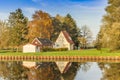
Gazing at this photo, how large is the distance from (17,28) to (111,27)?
44590 mm

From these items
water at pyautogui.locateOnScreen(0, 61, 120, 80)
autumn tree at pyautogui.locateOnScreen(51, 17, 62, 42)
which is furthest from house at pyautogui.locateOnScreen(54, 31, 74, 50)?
water at pyautogui.locateOnScreen(0, 61, 120, 80)

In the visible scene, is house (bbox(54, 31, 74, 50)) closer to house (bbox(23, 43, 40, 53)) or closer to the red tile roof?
the red tile roof

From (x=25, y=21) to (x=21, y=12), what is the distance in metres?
3.39

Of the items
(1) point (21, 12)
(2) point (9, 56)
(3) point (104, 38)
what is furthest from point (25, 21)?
(3) point (104, 38)

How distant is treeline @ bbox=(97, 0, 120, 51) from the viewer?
67.9 meters

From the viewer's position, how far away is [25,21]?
112312 mm

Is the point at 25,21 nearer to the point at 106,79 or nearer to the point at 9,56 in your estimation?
the point at 9,56

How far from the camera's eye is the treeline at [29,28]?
10469 cm

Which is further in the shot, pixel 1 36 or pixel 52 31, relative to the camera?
pixel 52 31

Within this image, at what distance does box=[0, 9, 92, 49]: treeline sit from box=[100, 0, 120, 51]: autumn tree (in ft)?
117

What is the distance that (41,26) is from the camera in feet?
365

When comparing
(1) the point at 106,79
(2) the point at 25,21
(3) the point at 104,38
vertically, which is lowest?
(1) the point at 106,79

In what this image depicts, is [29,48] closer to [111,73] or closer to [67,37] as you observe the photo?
[67,37]

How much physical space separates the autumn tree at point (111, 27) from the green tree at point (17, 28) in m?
36.3
